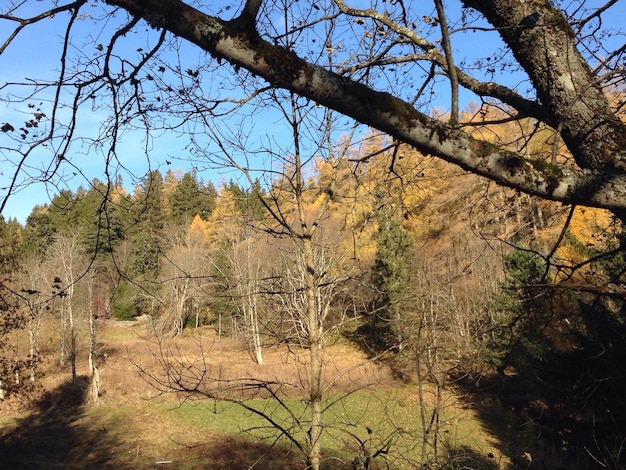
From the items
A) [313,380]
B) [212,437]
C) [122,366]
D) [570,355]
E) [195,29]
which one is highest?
[195,29]

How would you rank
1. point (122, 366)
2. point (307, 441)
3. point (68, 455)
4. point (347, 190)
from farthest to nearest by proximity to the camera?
point (122, 366) → point (68, 455) → point (347, 190) → point (307, 441)

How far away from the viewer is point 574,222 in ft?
51.6

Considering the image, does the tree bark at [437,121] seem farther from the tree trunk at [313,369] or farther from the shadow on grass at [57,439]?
the shadow on grass at [57,439]

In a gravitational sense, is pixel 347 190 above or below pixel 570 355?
above

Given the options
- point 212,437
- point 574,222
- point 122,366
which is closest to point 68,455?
point 212,437

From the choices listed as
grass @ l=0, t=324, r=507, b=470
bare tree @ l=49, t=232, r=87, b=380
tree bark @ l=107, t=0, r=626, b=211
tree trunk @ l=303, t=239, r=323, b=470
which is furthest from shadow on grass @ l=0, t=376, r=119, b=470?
tree bark @ l=107, t=0, r=626, b=211

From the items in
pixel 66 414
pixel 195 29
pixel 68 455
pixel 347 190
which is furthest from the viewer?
pixel 66 414

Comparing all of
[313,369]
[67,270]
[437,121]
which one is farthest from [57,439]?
[437,121]

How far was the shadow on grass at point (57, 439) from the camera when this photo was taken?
45.3ft

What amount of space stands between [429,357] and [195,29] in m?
3.94

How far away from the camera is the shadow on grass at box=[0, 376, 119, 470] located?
1381 centimetres

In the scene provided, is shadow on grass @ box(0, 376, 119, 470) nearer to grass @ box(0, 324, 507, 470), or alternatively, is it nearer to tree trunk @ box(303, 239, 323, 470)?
grass @ box(0, 324, 507, 470)

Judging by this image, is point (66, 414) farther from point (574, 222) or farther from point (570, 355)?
point (574, 222)

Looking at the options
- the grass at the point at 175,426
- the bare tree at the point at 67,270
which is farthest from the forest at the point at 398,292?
the bare tree at the point at 67,270
